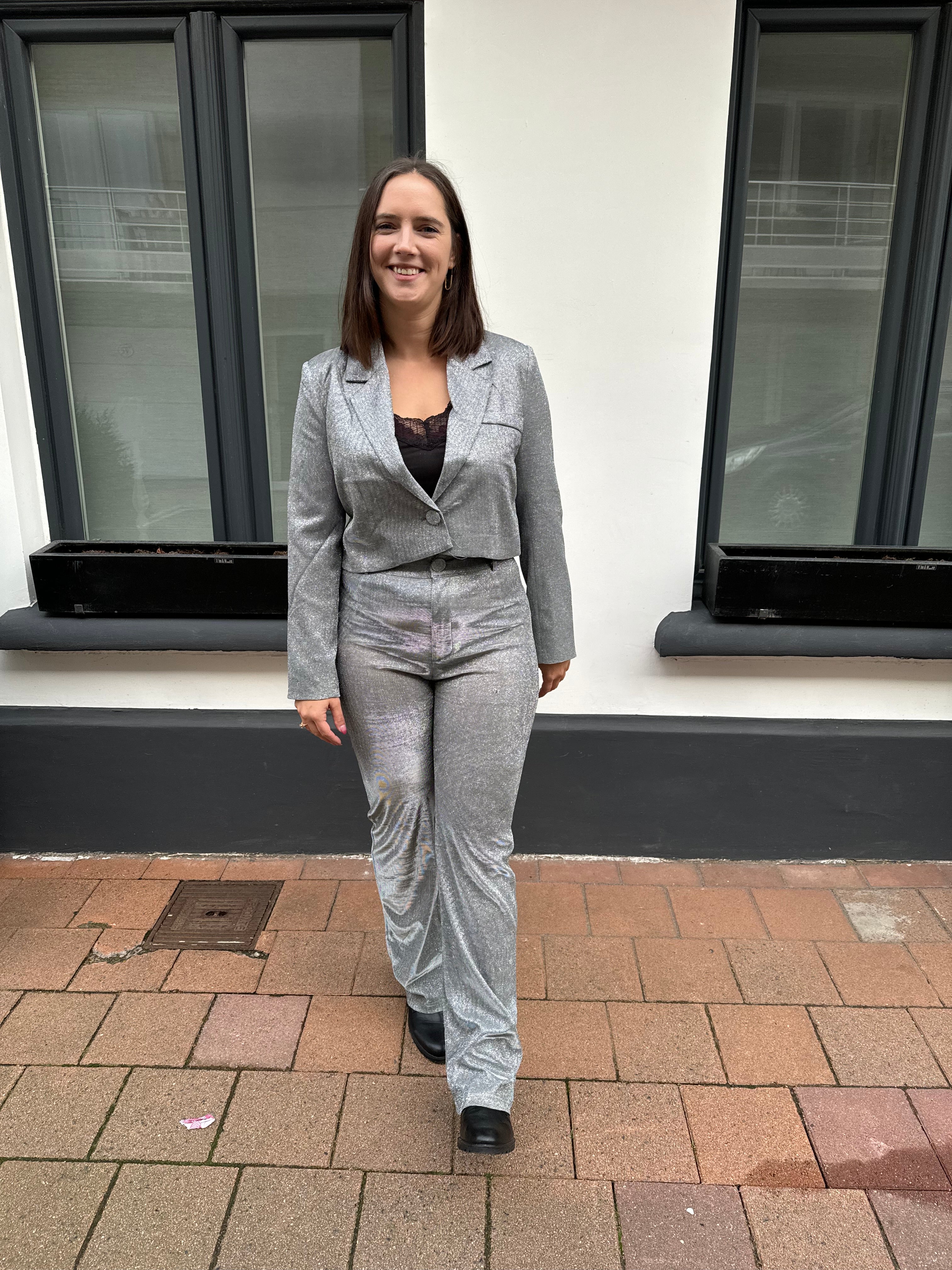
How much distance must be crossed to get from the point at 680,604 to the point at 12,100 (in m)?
2.64

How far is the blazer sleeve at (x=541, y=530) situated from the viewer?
6.72ft

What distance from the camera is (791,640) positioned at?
10.0 ft

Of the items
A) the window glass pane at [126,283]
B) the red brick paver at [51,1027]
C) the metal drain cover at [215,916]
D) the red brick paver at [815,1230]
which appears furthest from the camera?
the window glass pane at [126,283]

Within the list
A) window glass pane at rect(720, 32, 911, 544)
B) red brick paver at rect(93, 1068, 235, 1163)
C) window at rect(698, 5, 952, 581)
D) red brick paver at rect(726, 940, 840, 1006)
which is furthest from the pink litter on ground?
window glass pane at rect(720, 32, 911, 544)

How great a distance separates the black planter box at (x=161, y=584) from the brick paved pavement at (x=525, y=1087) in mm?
909

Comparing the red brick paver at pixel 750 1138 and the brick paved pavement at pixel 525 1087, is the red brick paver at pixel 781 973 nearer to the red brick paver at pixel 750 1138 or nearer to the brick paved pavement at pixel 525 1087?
the brick paved pavement at pixel 525 1087

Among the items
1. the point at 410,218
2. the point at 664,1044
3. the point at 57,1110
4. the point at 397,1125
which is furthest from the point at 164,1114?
the point at 410,218

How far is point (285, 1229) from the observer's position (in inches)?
74.6

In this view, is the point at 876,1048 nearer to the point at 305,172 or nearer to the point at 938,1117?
the point at 938,1117

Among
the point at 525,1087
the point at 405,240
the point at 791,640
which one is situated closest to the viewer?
the point at 405,240

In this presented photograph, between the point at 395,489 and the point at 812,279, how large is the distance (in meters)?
1.98

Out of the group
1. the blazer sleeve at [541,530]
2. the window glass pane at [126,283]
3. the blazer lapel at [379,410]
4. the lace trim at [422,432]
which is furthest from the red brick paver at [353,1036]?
the window glass pane at [126,283]

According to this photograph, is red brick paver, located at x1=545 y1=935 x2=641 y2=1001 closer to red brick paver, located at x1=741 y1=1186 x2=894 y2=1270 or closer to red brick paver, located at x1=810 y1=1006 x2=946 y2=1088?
red brick paver, located at x1=810 y1=1006 x2=946 y2=1088

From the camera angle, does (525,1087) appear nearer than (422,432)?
No
